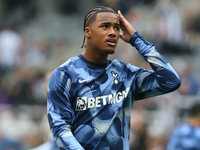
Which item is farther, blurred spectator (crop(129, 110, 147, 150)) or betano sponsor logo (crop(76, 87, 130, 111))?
blurred spectator (crop(129, 110, 147, 150))

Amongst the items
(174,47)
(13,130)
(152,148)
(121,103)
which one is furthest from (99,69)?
(174,47)

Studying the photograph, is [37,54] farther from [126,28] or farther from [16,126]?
[126,28]

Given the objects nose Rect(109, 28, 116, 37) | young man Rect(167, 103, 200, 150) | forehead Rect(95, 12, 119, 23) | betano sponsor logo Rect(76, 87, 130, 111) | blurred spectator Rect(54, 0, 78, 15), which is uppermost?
blurred spectator Rect(54, 0, 78, 15)

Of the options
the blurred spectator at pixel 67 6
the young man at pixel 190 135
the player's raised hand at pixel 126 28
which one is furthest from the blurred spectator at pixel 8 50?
the player's raised hand at pixel 126 28

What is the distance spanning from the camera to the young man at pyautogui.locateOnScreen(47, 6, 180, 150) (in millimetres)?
3062

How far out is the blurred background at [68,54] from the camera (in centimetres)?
843

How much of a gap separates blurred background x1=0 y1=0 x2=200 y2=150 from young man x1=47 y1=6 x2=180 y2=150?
322 cm

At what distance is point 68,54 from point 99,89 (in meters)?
9.26

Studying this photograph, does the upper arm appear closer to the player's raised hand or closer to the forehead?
the forehead

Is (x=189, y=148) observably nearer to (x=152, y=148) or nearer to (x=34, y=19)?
(x=152, y=148)

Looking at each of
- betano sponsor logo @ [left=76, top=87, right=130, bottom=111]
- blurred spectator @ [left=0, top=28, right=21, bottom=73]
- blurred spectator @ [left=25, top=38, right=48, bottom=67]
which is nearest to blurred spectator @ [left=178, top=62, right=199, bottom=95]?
blurred spectator @ [left=25, top=38, right=48, bottom=67]

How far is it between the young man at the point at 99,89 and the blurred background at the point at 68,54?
10.6 ft

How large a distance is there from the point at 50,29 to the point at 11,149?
22.2ft

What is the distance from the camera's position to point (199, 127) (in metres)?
5.07
